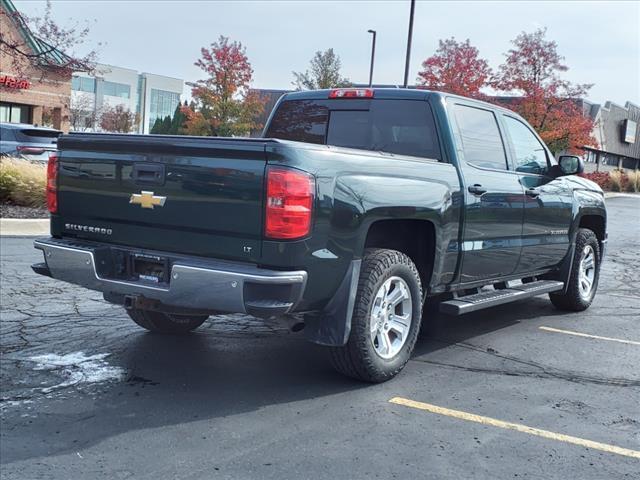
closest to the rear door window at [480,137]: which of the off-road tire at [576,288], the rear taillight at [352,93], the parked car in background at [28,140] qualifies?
the rear taillight at [352,93]

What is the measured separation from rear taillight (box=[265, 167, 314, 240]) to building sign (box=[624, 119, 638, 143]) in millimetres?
63790

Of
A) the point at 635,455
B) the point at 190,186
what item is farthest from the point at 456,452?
the point at 190,186

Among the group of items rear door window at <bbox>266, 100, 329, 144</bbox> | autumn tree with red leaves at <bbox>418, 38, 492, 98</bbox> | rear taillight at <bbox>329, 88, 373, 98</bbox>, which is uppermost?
autumn tree with red leaves at <bbox>418, 38, 492, 98</bbox>

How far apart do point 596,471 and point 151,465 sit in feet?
7.49

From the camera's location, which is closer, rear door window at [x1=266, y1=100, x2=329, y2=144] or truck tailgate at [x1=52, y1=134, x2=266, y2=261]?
truck tailgate at [x1=52, y1=134, x2=266, y2=261]

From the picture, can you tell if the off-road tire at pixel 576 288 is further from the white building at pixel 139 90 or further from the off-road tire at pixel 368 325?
the white building at pixel 139 90

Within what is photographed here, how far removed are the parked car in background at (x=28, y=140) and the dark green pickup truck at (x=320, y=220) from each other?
45.2 ft

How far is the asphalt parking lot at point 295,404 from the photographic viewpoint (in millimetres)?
3729

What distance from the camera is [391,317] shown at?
5.08 m

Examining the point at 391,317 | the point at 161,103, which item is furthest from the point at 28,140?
the point at 161,103

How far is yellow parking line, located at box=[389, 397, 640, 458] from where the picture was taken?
399 cm

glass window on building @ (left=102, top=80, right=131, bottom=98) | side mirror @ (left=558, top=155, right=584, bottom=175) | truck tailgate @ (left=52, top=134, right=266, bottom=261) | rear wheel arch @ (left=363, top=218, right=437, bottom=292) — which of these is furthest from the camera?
glass window on building @ (left=102, top=80, right=131, bottom=98)

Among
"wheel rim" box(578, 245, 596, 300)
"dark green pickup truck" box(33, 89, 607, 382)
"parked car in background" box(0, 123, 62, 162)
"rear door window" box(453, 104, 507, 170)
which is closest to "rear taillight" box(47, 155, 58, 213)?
"dark green pickup truck" box(33, 89, 607, 382)

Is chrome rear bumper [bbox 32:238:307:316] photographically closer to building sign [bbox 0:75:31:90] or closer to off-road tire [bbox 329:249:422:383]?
off-road tire [bbox 329:249:422:383]
